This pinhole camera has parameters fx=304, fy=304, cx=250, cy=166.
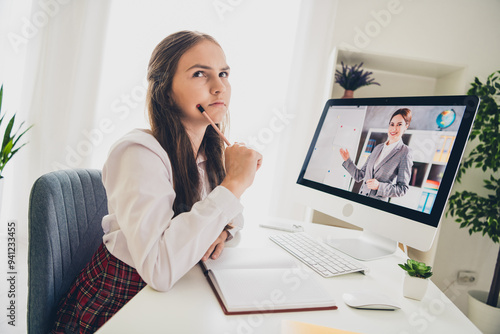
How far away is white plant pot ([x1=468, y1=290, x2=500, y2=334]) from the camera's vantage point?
5.94 ft

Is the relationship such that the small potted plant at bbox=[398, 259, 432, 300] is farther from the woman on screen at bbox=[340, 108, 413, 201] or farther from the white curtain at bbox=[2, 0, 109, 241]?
the white curtain at bbox=[2, 0, 109, 241]

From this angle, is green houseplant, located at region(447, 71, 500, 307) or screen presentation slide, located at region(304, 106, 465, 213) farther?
green houseplant, located at region(447, 71, 500, 307)

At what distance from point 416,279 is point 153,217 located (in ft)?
2.02

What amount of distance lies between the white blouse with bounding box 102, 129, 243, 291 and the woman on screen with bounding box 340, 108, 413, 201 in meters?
0.48

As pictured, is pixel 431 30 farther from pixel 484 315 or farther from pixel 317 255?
pixel 317 255

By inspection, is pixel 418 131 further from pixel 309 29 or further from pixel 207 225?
pixel 309 29

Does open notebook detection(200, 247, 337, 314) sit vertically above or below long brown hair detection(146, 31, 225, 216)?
below

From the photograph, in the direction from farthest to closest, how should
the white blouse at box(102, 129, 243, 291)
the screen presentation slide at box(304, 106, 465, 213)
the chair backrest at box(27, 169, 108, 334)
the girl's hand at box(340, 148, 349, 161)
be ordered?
1. the girl's hand at box(340, 148, 349, 161)
2. the screen presentation slide at box(304, 106, 465, 213)
3. the chair backrest at box(27, 169, 108, 334)
4. the white blouse at box(102, 129, 243, 291)

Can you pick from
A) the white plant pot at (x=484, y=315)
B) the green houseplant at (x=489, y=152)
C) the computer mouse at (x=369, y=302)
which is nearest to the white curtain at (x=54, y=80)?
the computer mouse at (x=369, y=302)

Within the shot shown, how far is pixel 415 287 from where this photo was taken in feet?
2.33

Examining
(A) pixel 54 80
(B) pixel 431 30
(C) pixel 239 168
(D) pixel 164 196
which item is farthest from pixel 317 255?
(A) pixel 54 80

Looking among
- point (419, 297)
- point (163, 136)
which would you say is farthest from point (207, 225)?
point (419, 297)

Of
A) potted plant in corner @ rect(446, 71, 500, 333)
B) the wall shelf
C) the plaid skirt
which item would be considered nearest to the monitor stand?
the plaid skirt

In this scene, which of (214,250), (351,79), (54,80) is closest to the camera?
(214,250)
